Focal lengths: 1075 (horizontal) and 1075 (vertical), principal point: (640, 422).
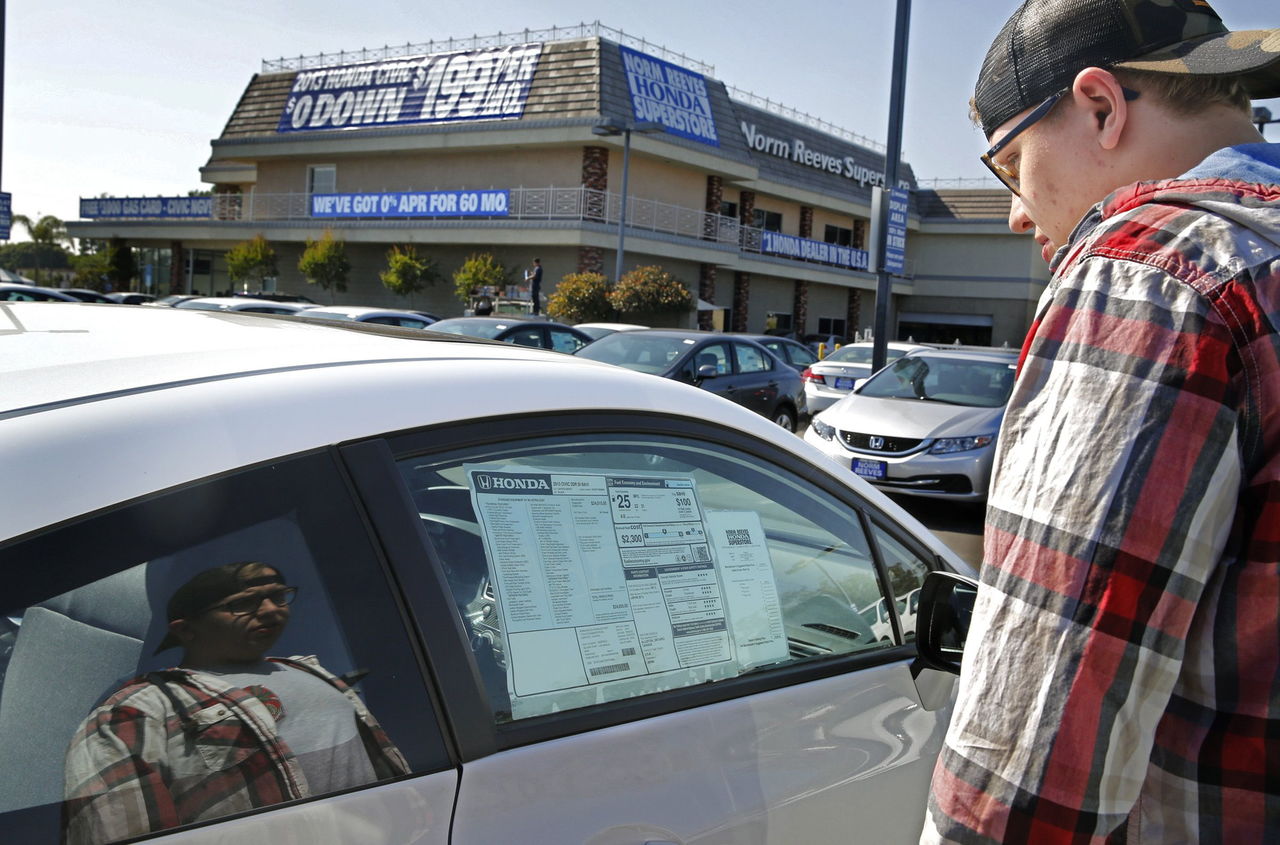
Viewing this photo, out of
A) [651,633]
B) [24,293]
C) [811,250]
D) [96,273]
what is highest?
[811,250]

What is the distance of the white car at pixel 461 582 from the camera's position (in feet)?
4.09

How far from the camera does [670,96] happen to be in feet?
102

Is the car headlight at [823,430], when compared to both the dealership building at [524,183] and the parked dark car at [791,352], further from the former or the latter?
the dealership building at [524,183]

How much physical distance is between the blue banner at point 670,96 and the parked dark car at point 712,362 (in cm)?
1656

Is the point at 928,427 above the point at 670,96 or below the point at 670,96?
below

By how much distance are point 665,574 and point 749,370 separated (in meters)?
12.1

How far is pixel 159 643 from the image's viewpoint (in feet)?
4.36

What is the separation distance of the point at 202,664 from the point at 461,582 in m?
0.43

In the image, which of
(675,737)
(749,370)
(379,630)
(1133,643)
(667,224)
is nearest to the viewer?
(1133,643)

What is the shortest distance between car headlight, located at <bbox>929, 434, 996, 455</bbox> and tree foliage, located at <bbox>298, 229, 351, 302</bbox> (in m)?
24.7

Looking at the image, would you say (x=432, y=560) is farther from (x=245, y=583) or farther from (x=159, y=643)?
(x=159, y=643)

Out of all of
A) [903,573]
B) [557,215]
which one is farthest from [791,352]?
[903,573]

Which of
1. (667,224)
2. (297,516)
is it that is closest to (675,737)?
(297,516)

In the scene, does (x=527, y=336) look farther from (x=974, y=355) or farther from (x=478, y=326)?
(x=974, y=355)
